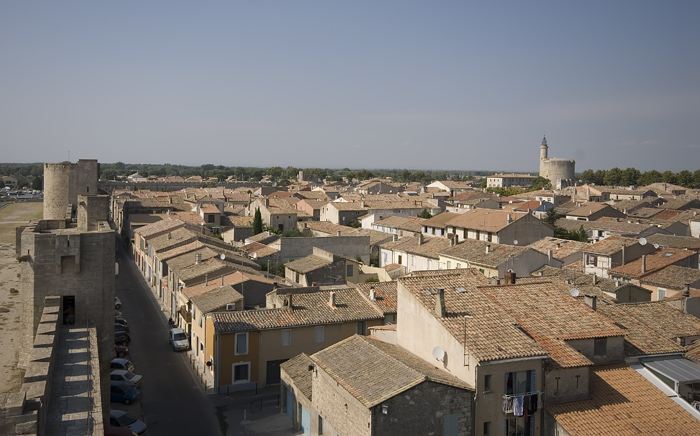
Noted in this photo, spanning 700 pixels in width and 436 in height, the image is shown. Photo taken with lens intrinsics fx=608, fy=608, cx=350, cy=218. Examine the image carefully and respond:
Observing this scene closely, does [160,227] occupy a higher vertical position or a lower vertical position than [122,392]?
higher

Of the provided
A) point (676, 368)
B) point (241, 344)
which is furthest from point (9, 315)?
point (676, 368)

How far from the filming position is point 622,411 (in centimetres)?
1598

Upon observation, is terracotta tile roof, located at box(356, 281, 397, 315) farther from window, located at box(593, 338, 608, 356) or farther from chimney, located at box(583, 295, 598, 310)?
window, located at box(593, 338, 608, 356)

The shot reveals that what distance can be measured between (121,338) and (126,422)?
10.2 metres

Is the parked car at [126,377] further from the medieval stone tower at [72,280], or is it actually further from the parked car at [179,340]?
the parked car at [179,340]

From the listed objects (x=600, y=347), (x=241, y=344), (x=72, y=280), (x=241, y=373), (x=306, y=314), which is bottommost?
(x=241, y=373)

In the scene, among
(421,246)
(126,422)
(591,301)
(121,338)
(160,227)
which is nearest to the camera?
(126,422)

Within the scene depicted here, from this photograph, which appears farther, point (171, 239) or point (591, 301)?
point (171, 239)

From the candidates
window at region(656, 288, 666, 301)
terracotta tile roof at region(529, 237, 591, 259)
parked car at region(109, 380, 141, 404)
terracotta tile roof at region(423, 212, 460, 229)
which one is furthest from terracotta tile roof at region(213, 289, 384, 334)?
terracotta tile roof at region(423, 212, 460, 229)

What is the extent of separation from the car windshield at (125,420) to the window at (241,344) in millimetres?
4920

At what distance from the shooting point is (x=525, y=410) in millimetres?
15633

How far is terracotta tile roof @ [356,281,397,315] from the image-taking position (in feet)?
82.9

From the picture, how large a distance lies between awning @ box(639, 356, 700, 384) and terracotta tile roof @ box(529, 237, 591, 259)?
20733 mm

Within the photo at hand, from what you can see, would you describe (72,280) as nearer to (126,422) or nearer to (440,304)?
(126,422)
